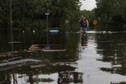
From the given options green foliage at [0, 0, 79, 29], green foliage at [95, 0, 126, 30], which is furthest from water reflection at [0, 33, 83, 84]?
green foliage at [95, 0, 126, 30]

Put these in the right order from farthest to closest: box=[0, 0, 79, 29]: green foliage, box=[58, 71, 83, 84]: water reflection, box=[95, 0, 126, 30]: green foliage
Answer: box=[95, 0, 126, 30]: green foliage
box=[0, 0, 79, 29]: green foliage
box=[58, 71, 83, 84]: water reflection

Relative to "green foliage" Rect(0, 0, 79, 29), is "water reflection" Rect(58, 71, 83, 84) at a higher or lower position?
lower

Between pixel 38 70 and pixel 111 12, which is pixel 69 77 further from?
pixel 111 12

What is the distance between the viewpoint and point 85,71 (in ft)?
35.9

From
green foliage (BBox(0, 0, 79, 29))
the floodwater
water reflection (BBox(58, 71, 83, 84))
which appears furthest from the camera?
green foliage (BBox(0, 0, 79, 29))

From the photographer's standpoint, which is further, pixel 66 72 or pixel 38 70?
pixel 38 70

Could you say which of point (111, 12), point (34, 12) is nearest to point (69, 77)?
point (34, 12)

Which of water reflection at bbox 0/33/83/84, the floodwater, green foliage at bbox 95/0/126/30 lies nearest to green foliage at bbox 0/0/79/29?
green foliage at bbox 95/0/126/30

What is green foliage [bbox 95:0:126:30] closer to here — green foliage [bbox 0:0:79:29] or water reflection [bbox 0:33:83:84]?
green foliage [bbox 0:0:79:29]

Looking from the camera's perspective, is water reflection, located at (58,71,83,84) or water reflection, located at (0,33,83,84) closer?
water reflection, located at (58,71,83,84)

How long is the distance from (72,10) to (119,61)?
7058 centimetres

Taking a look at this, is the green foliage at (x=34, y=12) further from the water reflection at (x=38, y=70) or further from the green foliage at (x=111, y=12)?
the water reflection at (x=38, y=70)

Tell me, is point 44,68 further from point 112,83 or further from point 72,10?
point 72,10

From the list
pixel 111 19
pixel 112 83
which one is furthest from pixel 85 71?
pixel 111 19
